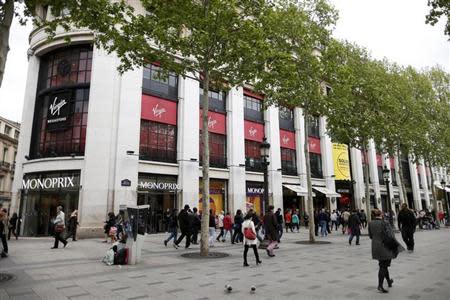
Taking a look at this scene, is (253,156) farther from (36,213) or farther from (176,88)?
(36,213)

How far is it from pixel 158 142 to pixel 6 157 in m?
38.9

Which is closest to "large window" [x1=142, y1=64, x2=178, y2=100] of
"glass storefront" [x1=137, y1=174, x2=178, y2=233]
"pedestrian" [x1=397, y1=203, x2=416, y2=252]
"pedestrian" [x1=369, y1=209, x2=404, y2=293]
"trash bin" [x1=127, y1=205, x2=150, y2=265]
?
"glass storefront" [x1=137, y1=174, x2=178, y2=233]

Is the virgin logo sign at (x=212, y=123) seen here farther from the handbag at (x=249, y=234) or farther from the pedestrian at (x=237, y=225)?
the handbag at (x=249, y=234)

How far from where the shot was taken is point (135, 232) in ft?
32.8

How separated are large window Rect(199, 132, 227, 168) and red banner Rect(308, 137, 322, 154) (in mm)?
10884

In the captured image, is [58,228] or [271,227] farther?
[58,228]

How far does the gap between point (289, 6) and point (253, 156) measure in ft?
43.7

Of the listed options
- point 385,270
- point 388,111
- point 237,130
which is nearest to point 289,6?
point 388,111

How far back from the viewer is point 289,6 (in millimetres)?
17344

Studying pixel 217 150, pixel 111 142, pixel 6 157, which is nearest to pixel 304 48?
pixel 217 150

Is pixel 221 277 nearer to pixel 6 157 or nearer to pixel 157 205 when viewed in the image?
pixel 157 205

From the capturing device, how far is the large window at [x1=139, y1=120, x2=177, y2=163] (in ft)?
71.4

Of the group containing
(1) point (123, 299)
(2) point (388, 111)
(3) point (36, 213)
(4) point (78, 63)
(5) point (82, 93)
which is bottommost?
(1) point (123, 299)

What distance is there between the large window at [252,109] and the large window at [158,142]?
24.8 feet
